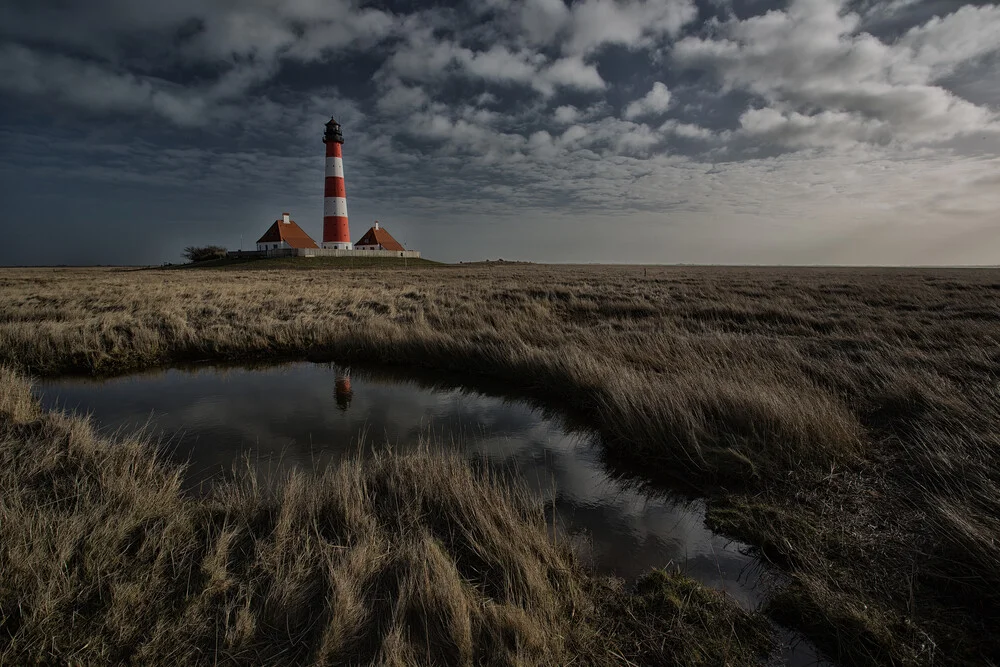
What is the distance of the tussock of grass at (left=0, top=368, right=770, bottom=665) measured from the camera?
214cm

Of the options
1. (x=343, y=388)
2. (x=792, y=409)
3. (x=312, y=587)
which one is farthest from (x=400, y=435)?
(x=792, y=409)

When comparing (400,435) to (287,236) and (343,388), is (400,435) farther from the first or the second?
(287,236)

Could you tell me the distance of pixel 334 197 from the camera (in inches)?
2125

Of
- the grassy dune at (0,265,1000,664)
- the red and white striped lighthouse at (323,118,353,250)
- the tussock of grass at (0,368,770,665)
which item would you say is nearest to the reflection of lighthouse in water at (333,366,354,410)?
the grassy dune at (0,265,1000,664)

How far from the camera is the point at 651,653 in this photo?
2.29 metres

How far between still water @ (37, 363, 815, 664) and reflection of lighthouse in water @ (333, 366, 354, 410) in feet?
0.12

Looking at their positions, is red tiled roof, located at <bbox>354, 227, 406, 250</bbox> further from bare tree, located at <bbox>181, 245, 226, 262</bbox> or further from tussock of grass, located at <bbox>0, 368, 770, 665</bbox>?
tussock of grass, located at <bbox>0, 368, 770, 665</bbox>

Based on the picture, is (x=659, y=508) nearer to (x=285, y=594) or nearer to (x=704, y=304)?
(x=285, y=594)

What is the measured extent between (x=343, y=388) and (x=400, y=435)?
274cm

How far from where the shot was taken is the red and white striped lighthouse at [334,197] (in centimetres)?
5344

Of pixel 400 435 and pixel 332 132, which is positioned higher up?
pixel 332 132

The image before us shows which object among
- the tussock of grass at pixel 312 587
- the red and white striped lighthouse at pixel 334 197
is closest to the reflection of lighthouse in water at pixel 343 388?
the tussock of grass at pixel 312 587

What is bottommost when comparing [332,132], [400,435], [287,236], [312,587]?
[400,435]

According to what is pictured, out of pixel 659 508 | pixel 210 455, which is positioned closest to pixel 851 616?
pixel 659 508
